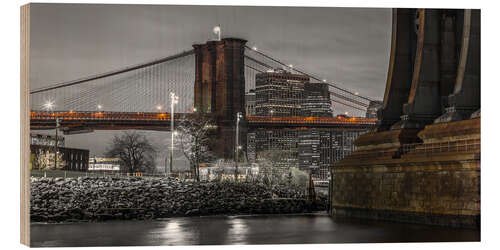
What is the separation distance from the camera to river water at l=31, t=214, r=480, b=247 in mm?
22484

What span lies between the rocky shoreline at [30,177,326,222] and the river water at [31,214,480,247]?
1697mm

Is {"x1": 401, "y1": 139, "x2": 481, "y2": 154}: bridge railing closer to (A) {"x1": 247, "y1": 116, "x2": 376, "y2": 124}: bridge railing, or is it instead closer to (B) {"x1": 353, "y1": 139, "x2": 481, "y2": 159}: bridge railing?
(B) {"x1": 353, "y1": 139, "x2": 481, "y2": 159}: bridge railing

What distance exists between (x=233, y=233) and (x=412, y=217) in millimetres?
6076

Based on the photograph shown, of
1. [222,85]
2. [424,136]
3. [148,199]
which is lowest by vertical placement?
[148,199]

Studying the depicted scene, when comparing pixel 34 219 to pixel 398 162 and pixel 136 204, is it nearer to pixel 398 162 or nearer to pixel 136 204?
pixel 136 204

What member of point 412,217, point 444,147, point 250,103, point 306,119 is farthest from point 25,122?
point 250,103

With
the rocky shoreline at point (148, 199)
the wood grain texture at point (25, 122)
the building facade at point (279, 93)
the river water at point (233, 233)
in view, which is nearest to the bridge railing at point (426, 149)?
the river water at point (233, 233)

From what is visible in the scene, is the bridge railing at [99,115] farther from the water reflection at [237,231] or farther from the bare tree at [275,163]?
the water reflection at [237,231]

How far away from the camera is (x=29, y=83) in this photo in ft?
70.9

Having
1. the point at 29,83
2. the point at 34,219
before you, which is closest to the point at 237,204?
the point at 34,219

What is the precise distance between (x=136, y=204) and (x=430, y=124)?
514 inches

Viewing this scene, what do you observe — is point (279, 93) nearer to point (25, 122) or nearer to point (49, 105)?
point (49, 105)

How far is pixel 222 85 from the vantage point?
233ft

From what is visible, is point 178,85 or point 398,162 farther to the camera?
point 178,85
